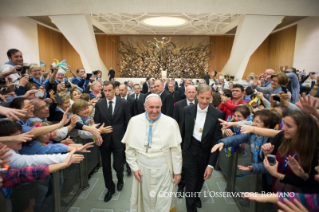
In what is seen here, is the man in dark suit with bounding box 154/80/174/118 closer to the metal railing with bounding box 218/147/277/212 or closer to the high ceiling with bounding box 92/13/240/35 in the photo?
the metal railing with bounding box 218/147/277/212

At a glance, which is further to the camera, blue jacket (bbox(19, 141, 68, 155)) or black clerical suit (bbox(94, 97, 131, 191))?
black clerical suit (bbox(94, 97, 131, 191))

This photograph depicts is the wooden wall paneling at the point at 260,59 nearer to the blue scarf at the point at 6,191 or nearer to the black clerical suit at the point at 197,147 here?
the black clerical suit at the point at 197,147

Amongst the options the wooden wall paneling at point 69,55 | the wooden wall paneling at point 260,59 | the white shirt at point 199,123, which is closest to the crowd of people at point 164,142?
the white shirt at point 199,123

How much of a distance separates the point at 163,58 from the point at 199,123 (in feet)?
53.7

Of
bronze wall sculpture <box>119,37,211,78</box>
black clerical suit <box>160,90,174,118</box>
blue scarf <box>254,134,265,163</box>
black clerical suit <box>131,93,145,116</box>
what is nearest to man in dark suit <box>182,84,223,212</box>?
blue scarf <box>254,134,265,163</box>

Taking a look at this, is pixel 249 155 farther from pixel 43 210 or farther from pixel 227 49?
pixel 227 49

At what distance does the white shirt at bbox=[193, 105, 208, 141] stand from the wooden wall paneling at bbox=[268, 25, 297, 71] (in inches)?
607

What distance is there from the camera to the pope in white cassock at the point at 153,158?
2.33 metres

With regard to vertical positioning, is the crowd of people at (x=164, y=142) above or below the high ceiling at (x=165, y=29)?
below

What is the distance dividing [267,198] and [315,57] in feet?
45.6

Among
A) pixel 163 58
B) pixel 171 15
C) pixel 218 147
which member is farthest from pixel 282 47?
pixel 218 147

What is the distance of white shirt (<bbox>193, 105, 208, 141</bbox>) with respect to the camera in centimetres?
274

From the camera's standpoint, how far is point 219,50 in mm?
20062

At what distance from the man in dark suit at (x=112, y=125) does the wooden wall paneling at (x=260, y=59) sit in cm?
1870
